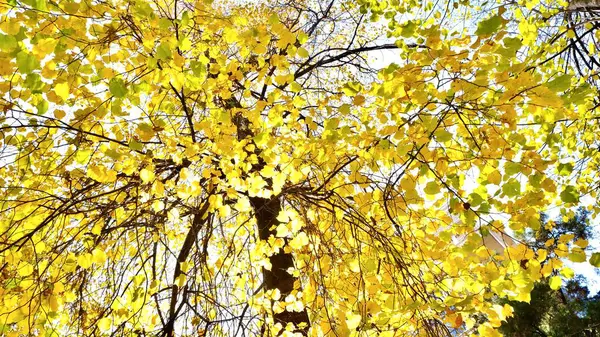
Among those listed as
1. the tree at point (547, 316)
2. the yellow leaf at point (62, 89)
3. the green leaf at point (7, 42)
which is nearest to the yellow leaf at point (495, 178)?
the yellow leaf at point (62, 89)

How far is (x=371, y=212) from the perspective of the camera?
2682mm

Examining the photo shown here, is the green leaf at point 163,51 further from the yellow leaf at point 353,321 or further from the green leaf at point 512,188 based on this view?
the green leaf at point 512,188

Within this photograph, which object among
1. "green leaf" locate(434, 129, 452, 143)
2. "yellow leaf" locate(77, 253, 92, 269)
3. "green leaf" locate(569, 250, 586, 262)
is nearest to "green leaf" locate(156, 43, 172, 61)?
"yellow leaf" locate(77, 253, 92, 269)

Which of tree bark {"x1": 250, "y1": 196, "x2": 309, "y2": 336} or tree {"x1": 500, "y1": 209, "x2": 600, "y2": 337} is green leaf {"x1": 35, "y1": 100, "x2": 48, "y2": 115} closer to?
tree bark {"x1": 250, "y1": 196, "x2": 309, "y2": 336}

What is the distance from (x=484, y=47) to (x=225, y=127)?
1.60 m

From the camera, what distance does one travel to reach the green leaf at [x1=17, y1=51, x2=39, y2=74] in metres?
1.54

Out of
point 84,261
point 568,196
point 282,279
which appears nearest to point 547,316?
point 282,279

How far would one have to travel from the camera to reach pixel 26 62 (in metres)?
1.55

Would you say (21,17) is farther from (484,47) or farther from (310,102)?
(310,102)

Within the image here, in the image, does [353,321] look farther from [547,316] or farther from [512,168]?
[547,316]

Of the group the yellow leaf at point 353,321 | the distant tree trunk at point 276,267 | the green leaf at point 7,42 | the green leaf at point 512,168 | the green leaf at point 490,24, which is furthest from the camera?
the distant tree trunk at point 276,267

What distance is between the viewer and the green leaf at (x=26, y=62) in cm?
154

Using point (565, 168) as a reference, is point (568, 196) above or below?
below

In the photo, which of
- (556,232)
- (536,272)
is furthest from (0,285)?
(556,232)
